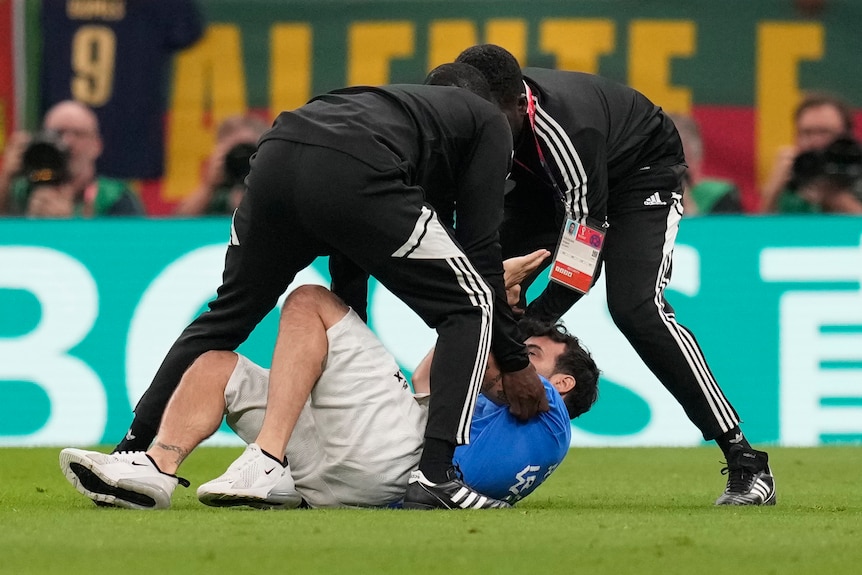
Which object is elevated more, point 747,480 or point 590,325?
point 747,480

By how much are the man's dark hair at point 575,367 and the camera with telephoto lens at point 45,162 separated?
3864 millimetres

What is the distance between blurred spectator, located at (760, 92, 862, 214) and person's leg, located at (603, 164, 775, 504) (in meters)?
3.06

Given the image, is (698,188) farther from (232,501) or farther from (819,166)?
(232,501)

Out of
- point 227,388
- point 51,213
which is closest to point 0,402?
point 51,213

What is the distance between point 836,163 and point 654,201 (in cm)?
307

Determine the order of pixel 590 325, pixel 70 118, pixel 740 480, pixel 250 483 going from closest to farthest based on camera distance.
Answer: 1. pixel 250 483
2. pixel 740 480
3. pixel 590 325
4. pixel 70 118

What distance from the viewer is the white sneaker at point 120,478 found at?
13.5 feet

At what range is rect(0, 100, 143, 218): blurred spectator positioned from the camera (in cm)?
793

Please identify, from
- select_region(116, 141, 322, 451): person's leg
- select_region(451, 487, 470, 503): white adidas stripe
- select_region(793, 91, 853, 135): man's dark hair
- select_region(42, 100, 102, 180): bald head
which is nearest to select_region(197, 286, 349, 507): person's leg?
select_region(116, 141, 322, 451): person's leg

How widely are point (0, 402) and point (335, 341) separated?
12.0 ft

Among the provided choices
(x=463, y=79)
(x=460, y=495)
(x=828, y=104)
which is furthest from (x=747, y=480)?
(x=828, y=104)

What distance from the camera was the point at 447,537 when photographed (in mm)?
3588

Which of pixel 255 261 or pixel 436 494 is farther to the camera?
pixel 255 261

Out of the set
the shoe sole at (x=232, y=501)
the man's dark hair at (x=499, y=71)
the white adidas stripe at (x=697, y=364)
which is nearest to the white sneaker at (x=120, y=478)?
the shoe sole at (x=232, y=501)
